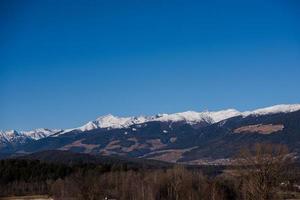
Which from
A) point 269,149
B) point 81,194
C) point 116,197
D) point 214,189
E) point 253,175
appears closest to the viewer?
point 253,175

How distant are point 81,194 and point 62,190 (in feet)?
164

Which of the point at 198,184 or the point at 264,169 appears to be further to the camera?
the point at 198,184

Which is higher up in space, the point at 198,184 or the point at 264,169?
the point at 264,169

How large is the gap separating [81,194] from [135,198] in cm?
3493

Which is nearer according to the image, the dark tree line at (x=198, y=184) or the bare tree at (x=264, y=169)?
the bare tree at (x=264, y=169)

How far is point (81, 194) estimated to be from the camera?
Answer: 109000mm

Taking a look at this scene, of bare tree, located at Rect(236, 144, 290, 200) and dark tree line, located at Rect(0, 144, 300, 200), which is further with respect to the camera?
dark tree line, located at Rect(0, 144, 300, 200)

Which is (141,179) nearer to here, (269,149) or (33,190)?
(33,190)

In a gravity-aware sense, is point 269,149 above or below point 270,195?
above

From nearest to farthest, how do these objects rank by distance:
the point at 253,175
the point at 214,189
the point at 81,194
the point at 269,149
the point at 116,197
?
the point at 253,175, the point at 269,149, the point at 81,194, the point at 214,189, the point at 116,197

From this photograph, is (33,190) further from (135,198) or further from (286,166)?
(286,166)

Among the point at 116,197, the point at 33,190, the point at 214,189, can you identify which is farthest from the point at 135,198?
the point at 33,190

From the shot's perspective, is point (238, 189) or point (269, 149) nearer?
point (269, 149)

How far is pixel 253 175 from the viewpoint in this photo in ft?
235
